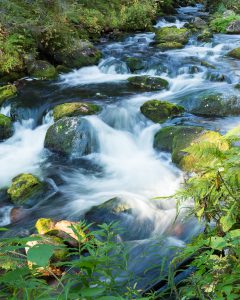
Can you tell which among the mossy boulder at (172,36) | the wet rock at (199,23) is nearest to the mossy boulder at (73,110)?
the mossy boulder at (172,36)

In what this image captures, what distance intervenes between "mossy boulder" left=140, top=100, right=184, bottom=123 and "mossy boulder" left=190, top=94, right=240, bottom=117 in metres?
0.45

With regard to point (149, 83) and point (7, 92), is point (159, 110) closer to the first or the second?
point (149, 83)

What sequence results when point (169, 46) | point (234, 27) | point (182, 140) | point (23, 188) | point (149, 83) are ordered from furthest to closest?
point (234, 27)
point (169, 46)
point (149, 83)
point (182, 140)
point (23, 188)

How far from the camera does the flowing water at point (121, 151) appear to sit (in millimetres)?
4785

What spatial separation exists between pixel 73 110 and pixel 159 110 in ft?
6.62

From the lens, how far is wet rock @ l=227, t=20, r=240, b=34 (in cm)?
1581

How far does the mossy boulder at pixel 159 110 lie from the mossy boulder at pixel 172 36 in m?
6.31

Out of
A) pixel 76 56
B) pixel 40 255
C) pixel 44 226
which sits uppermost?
pixel 40 255

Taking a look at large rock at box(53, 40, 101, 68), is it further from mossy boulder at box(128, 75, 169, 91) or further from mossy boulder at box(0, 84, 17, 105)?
mossy boulder at box(0, 84, 17, 105)

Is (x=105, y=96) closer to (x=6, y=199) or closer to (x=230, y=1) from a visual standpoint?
(x=6, y=199)

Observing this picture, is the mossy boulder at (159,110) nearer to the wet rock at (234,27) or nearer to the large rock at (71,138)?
the large rock at (71,138)

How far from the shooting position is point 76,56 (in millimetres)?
12070

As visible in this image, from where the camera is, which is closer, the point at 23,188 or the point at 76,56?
the point at 23,188

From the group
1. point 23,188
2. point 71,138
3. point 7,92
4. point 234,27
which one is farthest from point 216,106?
point 234,27
